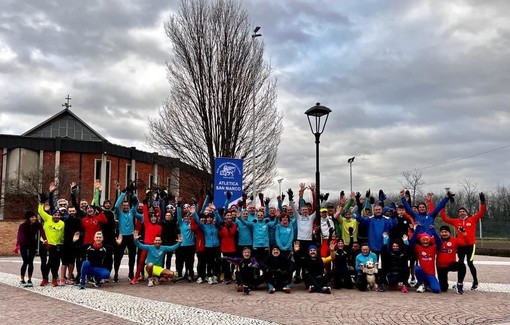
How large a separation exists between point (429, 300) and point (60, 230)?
28.7ft

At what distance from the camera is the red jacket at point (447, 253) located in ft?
38.5

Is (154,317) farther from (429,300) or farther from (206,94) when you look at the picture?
(206,94)

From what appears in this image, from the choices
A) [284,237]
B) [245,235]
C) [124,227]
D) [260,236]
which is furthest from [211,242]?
[124,227]

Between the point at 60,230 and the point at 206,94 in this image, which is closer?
the point at 60,230

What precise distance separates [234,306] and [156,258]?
12.9 feet

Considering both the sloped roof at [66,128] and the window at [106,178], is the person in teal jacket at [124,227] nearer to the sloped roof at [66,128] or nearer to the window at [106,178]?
the window at [106,178]

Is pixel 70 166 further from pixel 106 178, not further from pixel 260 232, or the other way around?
pixel 260 232

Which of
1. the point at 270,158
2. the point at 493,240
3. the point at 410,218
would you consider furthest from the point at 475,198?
the point at 410,218

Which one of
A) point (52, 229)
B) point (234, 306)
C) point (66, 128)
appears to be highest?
point (66, 128)

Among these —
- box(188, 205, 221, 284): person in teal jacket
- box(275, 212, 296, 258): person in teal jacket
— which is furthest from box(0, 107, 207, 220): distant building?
box(275, 212, 296, 258): person in teal jacket

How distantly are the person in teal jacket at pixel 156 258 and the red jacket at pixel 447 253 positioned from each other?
21.6ft

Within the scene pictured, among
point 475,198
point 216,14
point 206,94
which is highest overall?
point 216,14

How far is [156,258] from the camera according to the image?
41.6 ft

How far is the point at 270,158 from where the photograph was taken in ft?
85.6
